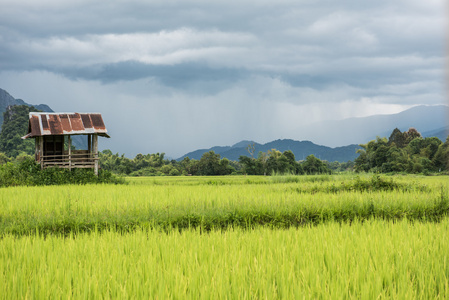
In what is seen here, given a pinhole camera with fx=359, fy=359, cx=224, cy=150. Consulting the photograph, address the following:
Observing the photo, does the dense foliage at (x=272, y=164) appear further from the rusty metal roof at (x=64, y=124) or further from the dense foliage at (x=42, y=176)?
the dense foliage at (x=42, y=176)

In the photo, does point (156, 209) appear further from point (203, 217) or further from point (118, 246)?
point (118, 246)

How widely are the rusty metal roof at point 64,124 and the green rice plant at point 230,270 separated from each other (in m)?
16.0

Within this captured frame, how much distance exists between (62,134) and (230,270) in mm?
18729

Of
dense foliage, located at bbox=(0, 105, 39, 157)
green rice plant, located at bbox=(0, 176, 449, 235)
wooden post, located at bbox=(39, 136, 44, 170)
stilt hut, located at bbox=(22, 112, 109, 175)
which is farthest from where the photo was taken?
dense foliage, located at bbox=(0, 105, 39, 157)

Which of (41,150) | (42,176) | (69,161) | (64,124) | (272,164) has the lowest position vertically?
(272,164)

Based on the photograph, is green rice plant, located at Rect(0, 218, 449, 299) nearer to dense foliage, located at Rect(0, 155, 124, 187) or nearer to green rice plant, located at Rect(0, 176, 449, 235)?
green rice plant, located at Rect(0, 176, 449, 235)

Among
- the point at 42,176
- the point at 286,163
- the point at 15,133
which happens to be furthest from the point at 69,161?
the point at 15,133

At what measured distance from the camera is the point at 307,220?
757 centimetres

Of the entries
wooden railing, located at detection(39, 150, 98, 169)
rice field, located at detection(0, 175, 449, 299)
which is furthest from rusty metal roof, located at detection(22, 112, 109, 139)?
rice field, located at detection(0, 175, 449, 299)

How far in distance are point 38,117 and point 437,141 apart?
39474 millimetres

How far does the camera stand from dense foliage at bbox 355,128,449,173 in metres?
35.8

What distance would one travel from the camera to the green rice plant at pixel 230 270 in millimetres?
3029

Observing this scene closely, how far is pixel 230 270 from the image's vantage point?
355cm

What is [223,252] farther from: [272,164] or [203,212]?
[272,164]
